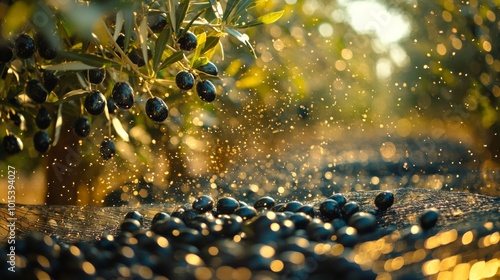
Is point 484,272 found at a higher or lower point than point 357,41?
higher

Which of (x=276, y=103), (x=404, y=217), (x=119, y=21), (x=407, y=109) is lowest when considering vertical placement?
(x=407, y=109)

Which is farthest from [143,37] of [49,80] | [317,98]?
[317,98]

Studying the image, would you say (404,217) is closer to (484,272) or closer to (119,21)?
(484,272)

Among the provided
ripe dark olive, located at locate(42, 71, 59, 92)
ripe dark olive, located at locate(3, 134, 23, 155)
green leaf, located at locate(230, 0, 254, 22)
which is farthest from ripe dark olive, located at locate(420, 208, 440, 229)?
Answer: ripe dark olive, located at locate(3, 134, 23, 155)

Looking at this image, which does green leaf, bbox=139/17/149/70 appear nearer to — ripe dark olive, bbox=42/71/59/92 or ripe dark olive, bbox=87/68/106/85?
ripe dark olive, bbox=87/68/106/85

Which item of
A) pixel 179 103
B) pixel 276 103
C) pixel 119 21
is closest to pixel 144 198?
pixel 179 103

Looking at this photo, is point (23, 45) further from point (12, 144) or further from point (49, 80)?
point (12, 144)

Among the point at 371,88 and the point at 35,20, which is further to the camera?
the point at 371,88
